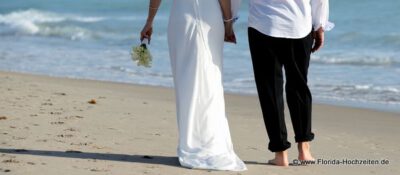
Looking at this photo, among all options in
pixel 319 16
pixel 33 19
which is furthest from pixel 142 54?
pixel 33 19

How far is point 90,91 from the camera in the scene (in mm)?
9602

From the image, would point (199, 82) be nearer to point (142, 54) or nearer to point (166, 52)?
point (142, 54)

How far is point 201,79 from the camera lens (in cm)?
518

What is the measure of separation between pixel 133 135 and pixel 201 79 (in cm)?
135

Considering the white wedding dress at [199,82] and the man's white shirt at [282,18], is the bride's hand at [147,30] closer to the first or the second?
the white wedding dress at [199,82]

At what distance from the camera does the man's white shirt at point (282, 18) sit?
5.14 metres

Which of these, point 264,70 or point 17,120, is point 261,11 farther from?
point 17,120

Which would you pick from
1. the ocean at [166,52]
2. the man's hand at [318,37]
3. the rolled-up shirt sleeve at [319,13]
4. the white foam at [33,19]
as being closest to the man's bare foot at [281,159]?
the man's hand at [318,37]

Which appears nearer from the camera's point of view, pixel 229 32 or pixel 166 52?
pixel 229 32

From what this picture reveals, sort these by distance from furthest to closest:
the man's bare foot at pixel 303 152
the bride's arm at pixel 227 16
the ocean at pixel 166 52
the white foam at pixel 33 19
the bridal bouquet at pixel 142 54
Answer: the white foam at pixel 33 19 < the ocean at pixel 166 52 < the bridal bouquet at pixel 142 54 < the man's bare foot at pixel 303 152 < the bride's arm at pixel 227 16

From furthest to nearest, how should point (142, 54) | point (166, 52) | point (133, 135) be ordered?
point (166, 52), point (133, 135), point (142, 54)

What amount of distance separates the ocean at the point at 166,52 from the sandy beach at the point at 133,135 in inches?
55.0

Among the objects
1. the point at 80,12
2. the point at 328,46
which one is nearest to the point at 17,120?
the point at 328,46

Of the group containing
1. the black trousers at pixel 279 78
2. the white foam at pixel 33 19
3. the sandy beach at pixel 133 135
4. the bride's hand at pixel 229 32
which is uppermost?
the bride's hand at pixel 229 32
